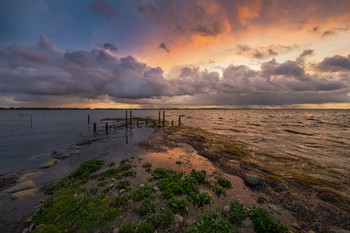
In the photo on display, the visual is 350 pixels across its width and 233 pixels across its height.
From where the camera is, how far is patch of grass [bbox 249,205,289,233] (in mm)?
4082

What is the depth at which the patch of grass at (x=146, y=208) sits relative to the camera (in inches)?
205

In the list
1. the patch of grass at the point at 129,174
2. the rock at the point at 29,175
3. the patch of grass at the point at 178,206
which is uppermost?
the patch of grass at the point at 178,206

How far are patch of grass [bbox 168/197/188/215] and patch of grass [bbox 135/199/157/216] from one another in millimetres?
690

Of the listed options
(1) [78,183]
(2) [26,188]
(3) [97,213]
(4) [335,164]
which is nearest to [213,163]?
(3) [97,213]

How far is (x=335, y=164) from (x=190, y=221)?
16.2 m

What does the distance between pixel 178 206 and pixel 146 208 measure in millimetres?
1350

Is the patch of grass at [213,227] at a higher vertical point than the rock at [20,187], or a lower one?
higher

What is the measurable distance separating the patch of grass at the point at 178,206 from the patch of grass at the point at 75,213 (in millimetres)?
2213

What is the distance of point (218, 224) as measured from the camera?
13.6 ft

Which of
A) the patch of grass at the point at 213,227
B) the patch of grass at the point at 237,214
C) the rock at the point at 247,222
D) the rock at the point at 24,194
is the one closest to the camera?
the patch of grass at the point at 213,227

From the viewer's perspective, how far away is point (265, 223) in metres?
4.23

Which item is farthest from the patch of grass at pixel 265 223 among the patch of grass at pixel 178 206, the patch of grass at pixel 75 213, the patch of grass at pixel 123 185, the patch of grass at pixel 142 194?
the patch of grass at pixel 123 185

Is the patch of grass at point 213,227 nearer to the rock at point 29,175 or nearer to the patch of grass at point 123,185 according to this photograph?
the patch of grass at point 123,185

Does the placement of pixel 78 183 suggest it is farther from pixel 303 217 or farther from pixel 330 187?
pixel 330 187
